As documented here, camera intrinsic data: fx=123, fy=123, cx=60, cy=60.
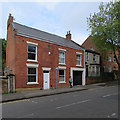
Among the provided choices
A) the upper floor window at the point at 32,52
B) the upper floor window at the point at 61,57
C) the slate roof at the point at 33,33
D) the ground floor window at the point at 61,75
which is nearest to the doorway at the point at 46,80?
the ground floor window at the point at 61,75

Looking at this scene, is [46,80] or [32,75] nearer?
[32,75]

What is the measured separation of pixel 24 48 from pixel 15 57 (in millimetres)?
1609

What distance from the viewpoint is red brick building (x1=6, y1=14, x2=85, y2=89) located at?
47.5 feet

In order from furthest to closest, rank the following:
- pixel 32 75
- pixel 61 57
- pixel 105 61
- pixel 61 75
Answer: pixel 105 61 → pixel 61 57 → pixel 61 75 → pixel 32 75

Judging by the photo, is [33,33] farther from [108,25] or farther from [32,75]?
[108,25]

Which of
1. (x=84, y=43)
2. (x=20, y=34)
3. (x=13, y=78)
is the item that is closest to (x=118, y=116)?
(x=13, y=78)

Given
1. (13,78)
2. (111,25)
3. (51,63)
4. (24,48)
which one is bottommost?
(13,78)

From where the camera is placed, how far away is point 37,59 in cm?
1602

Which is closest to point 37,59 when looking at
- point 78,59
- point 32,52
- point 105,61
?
point 32,52

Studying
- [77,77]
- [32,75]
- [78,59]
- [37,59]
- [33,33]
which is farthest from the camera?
[78,59]

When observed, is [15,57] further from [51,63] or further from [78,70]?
[78,70]

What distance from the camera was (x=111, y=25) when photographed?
18.6 meters

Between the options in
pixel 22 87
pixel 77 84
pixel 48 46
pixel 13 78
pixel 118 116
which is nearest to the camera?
pixel 118 116

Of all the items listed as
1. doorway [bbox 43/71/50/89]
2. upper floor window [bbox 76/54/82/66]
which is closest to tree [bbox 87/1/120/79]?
upper floor window [bbox 76/54/82/66]
